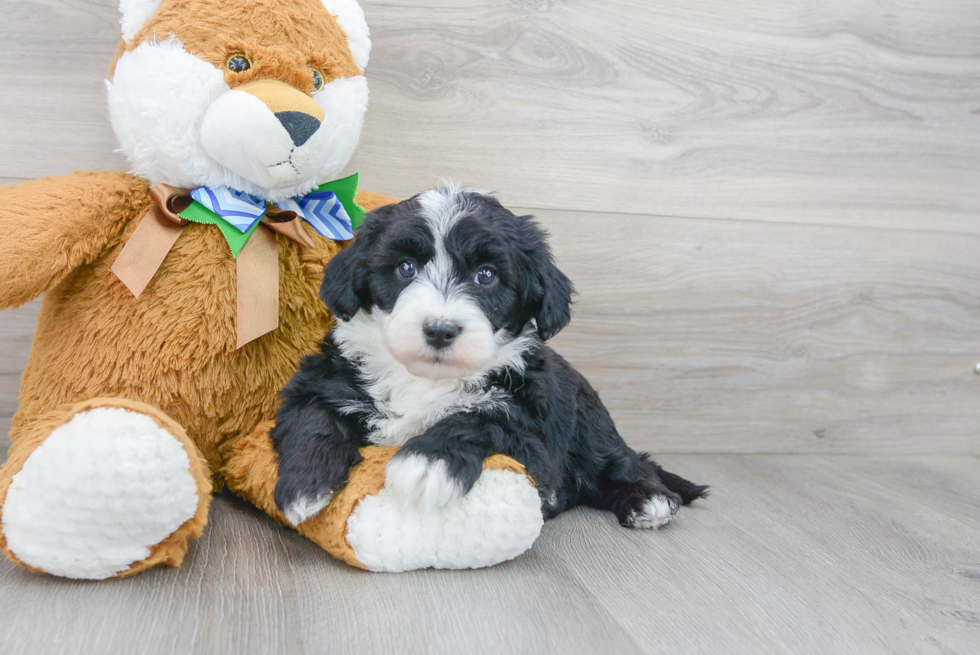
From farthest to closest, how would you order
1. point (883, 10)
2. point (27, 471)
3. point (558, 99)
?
point (883, 10) → point (558, 99) → point (27, 471)

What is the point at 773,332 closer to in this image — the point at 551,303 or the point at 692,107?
the point at 692,107

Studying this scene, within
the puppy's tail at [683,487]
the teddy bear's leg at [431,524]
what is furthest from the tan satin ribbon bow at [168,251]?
the puppy's tail at [683,487]

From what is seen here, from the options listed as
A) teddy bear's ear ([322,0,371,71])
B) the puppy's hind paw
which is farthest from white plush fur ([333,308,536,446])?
teddy bear's ear ([322,0,371,71])

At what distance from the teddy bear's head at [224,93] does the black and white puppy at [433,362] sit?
22 cm

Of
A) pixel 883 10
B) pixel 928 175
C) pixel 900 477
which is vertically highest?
pixel 883 10

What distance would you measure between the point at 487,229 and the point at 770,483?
3.96ft

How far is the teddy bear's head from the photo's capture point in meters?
1.38

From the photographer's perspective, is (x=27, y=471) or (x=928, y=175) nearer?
(x=27, y=471)

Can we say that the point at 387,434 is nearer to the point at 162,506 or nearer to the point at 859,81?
the point at 162,506

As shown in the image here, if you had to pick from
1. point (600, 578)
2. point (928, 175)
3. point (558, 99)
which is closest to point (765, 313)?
point (928, 175)

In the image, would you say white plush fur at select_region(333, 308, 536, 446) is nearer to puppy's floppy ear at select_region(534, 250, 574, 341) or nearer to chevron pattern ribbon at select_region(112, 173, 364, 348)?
puppy's floppy ear at select_region(534, 250, 574, 341)

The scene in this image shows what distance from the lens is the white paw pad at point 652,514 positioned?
63.8 inches

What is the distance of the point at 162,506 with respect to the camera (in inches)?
45.9

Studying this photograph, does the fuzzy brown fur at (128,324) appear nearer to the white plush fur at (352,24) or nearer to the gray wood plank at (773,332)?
the white plush fur at (352,24)
